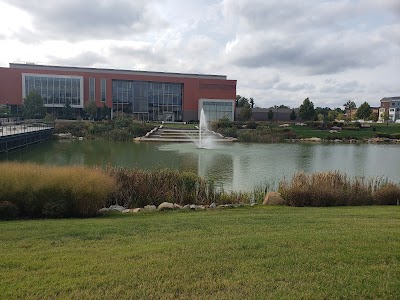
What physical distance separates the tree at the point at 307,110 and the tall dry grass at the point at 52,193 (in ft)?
228

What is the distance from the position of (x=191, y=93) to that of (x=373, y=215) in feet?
214

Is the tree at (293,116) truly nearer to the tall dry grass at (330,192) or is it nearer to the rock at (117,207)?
the tall dry grass at (330,192)

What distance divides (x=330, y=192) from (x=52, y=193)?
814cm

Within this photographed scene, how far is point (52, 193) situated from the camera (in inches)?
341

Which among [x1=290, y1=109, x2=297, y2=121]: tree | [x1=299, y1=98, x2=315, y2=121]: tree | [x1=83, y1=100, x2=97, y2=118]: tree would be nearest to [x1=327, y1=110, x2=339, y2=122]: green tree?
[x1=299, y1=98, x2=315, y2=121]: tree

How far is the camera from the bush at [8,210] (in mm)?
8156

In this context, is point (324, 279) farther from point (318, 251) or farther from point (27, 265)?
point (27, 265)

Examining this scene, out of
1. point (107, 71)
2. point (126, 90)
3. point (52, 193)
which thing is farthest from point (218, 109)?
point (52, 193)

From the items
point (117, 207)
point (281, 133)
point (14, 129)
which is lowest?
point (117, 207)

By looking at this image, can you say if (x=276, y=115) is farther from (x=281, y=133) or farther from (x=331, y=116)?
(x=281, y=133)

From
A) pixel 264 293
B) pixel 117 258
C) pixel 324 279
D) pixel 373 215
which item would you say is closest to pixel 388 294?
pixel 324 279

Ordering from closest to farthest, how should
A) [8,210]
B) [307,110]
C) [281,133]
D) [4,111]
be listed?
[8,210] → [281,133] → [4,111] → [307,110]

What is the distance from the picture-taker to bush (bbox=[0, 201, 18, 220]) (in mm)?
8156

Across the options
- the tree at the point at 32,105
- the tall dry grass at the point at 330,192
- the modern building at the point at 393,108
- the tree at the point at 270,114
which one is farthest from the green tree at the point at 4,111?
the modern building at the point at 393,108
